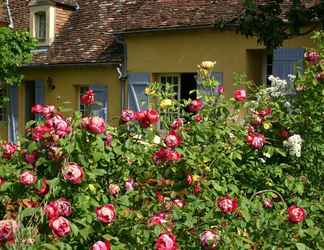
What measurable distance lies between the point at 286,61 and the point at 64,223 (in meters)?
10.4

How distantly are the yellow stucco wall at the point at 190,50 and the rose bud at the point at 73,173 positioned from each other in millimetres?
10046

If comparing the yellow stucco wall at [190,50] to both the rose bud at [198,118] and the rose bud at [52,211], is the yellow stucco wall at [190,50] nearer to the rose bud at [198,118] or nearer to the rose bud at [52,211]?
the rose bud at [198,118]

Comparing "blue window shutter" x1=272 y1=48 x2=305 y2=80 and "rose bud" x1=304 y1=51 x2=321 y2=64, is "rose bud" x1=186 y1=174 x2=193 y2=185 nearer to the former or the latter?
"rose bud" x1=304 y1=51 x2=321 y2=64

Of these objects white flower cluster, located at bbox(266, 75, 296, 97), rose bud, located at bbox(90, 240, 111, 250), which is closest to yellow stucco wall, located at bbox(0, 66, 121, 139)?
white flower cluster, located at bbox(266, 75, 296, 97)

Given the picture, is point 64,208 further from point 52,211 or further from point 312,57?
point 312,57

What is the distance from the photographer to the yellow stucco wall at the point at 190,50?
13.0m

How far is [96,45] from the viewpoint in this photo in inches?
648

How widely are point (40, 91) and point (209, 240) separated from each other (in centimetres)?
1581

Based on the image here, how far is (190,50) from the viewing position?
1391 cm

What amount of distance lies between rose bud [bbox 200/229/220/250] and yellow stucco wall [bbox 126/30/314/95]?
1014cm

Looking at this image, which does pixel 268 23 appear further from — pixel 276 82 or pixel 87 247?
pixel 87 247

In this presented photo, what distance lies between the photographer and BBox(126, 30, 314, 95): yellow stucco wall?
13.0 m

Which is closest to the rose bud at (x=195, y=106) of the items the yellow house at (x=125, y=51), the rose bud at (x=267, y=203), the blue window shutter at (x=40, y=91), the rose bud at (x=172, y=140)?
the rose bud at (x=172, y=140)

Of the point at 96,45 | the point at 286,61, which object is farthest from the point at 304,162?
the point at 96,45
